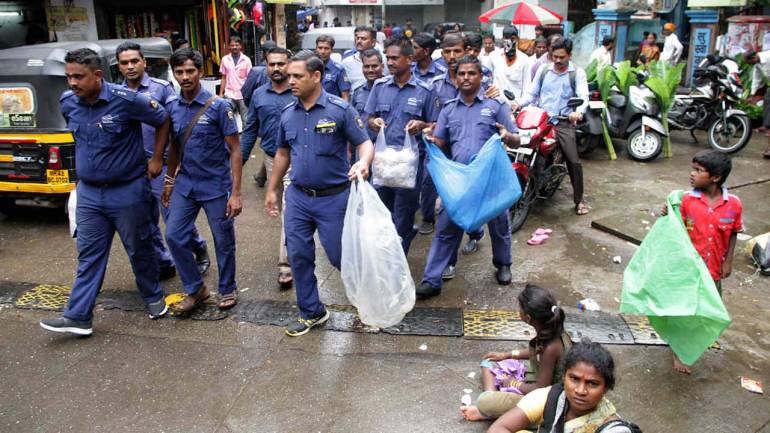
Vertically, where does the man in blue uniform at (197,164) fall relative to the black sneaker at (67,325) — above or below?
above

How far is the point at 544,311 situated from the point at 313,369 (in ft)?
4.89

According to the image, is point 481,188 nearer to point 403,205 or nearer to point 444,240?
point 444,240

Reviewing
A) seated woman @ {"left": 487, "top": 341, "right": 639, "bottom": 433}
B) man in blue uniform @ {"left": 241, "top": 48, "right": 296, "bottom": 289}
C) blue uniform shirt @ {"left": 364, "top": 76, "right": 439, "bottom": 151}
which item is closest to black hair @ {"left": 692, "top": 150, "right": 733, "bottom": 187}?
seated woman @ {"left": 487, "top": 341, "right": 639, "bottom": 433}

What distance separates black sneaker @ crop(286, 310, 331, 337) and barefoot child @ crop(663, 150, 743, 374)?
223cm

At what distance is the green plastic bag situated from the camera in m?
3.36

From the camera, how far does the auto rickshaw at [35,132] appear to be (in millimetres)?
6086

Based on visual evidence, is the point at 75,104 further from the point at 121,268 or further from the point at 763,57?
the point at 763,57

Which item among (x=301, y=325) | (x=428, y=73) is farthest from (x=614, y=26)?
(x=301, y=325)

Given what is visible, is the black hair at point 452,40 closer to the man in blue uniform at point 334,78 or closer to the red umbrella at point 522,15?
the man in blue uniform at point 334,78

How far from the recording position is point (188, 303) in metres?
4.58

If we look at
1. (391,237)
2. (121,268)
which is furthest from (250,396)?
(121,268)

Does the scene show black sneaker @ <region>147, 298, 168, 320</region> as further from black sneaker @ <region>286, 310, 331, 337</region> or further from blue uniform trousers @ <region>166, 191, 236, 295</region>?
black sneaker @ <region>286, 310, 331, 337</region>

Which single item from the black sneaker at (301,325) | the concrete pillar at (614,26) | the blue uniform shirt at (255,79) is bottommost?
the black sneaker at (301,325)

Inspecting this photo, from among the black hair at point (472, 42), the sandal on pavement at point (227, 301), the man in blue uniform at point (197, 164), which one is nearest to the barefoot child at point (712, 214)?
the man in blue uniform at point (197, 164)
